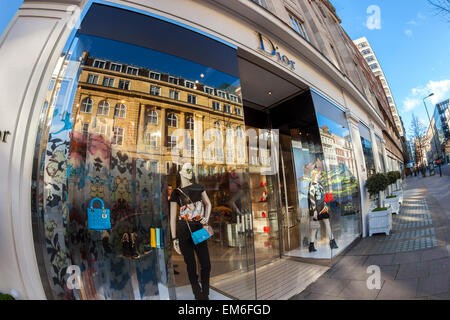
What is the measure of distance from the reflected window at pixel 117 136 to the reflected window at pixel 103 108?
0.92ft

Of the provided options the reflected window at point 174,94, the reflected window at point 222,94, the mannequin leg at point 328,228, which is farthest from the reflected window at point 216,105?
the mannequin leg at point 328,228

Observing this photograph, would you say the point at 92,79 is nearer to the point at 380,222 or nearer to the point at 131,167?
the point at 131,167

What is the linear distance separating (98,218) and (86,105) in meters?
1.62

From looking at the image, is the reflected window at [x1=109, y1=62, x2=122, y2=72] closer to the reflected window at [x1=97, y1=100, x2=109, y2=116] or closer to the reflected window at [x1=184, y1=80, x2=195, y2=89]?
the reflected window at [x1=97, y1=100, x2=109, y2=116]

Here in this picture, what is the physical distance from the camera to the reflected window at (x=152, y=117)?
266 centimetres

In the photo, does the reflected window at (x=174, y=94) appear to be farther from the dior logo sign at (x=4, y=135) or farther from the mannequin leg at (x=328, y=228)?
the mannequin leg at (x=328, y=228)

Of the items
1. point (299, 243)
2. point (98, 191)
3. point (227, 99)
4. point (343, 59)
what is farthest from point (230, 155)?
point (343, 59)

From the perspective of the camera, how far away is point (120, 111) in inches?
102

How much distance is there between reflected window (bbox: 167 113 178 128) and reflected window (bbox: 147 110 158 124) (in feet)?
0.64

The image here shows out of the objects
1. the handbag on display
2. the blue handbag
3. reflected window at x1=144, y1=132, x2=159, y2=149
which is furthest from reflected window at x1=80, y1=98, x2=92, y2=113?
the handbag on display

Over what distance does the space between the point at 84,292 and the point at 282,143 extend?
18.4ft

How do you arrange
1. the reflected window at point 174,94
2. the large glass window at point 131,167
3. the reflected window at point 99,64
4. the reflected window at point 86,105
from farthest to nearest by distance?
1. the reflected window at point 174,94
2. the reflected window at point 99,64
3. the reflected window at point 86,105
4. the large glass window at point 131,167

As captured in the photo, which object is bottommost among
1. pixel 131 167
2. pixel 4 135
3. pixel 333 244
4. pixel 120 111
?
pixel 333 244

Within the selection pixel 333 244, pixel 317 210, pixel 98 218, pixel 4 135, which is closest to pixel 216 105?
pixel 98 218
